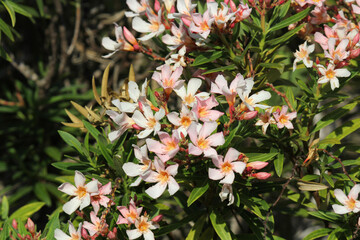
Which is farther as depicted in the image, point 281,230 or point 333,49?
point 281,230

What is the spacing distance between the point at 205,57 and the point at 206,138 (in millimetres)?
324

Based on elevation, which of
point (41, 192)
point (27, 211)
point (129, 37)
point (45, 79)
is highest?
point (129, 37)

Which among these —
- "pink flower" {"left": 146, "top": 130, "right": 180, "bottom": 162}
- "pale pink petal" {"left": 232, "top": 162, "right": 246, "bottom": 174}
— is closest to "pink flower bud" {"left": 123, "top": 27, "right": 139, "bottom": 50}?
"pink flower" {"left": 146, "top": 130, "right": 180, "bottom": 162}

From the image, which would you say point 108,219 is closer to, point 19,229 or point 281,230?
point 19,229

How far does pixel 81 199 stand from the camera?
1247mm

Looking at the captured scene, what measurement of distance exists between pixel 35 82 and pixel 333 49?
1634mm

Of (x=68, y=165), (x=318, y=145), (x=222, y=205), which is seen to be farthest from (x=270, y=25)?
(x=68, y=165)

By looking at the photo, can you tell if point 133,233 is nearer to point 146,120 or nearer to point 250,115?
point 146,120

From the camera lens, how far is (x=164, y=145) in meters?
1.15

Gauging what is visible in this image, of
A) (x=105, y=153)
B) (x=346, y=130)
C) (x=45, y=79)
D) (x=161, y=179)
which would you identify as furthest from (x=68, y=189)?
(x=45, y=79)

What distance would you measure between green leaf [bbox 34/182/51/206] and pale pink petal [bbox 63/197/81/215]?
85cm

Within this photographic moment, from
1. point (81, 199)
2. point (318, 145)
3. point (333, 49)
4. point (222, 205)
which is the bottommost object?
point (222, 205)

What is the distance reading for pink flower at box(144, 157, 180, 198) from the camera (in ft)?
3.72

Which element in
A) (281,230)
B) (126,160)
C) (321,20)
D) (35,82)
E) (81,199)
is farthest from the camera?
(281,230)
